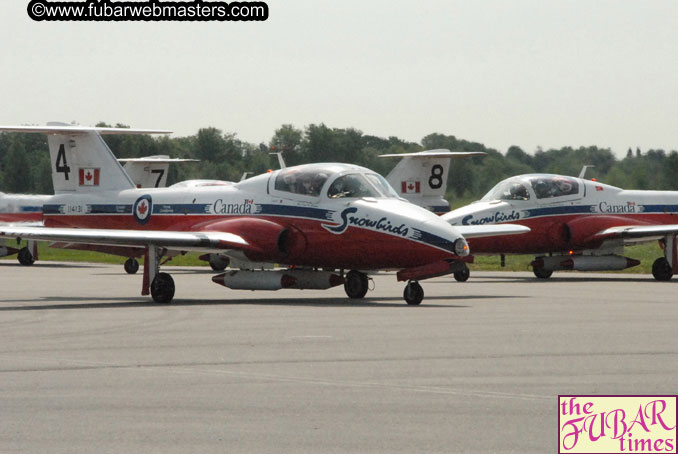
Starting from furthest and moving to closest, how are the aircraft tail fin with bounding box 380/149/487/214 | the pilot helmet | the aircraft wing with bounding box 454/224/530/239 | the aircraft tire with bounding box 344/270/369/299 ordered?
1. the aircraft tail fin with bounding box 380/149/487/214
2. the pilot helmet
3. the aircraft wing with bounding box 454/224/530/239
4. the aircraft tire with bounding box 344/270/369/299

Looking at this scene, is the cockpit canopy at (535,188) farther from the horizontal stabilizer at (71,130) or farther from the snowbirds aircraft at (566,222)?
the horizontal stabilizer at (71,130)

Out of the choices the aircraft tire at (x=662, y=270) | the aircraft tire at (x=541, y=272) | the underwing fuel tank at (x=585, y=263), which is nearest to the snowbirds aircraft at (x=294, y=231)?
the underwing fuel tank at (x=585, y=263)

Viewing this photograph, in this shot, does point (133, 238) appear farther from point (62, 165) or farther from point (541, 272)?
point (541, 272)

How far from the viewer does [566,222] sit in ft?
99.1

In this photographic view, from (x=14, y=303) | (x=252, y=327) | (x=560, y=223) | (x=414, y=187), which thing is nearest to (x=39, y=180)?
(x=414, y=187)

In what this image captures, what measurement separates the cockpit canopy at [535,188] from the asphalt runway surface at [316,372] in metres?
10.4

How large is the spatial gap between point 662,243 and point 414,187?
349 inches

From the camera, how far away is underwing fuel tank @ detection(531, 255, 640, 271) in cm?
2991

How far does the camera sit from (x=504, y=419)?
796cm

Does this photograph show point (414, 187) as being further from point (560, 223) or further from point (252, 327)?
point (252, 327)

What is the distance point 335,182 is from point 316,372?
1076 cm

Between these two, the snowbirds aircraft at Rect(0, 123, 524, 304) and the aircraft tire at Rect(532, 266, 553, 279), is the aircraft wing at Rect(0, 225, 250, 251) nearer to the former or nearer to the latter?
the snowbirds aircraft at Rect(0, 123, 524, 304)

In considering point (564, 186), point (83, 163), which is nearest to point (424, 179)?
point (564, 186)

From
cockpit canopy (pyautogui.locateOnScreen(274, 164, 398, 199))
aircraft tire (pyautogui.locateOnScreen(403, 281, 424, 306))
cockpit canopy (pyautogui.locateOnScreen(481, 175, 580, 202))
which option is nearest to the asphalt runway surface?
aircraft tire (pyautogui.locateOnScreen(403, 281, 424, 306))
